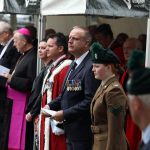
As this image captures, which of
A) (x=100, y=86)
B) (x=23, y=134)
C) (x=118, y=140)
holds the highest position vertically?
(x=100, y=86)

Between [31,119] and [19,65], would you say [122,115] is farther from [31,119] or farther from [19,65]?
[19,65]

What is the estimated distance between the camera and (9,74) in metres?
8.12

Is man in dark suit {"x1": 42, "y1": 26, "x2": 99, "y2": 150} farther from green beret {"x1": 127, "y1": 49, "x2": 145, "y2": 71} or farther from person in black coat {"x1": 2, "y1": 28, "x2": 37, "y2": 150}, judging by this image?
green beret {"x1": 127, "y1": 49, "x2": 145, "y2": 71}

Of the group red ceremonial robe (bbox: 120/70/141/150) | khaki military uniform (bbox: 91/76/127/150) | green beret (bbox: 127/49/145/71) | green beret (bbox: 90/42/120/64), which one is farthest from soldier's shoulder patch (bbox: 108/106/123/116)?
green beret (bbox: 127/49/145/71)

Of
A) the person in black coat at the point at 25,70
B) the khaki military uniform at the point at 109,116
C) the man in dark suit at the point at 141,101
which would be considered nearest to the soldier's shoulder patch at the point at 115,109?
the khaki military uniform at the point at 109,116

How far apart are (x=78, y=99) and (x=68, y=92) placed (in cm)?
13

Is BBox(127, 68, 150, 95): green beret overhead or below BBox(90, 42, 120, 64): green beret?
overhead

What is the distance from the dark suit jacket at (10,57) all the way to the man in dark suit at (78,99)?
2.34 m

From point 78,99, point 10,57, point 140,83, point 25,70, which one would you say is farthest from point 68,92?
point 140,83

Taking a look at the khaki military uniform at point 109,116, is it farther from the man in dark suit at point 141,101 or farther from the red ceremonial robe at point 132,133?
the man in dark suit at point 141,101

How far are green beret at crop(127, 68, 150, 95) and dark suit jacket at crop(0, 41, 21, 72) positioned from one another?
222 inches

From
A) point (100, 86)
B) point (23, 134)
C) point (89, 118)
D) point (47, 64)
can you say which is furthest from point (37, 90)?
point (100, 86)

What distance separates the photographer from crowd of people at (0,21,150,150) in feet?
18.3

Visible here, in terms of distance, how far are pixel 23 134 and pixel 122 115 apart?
2.90 meters
